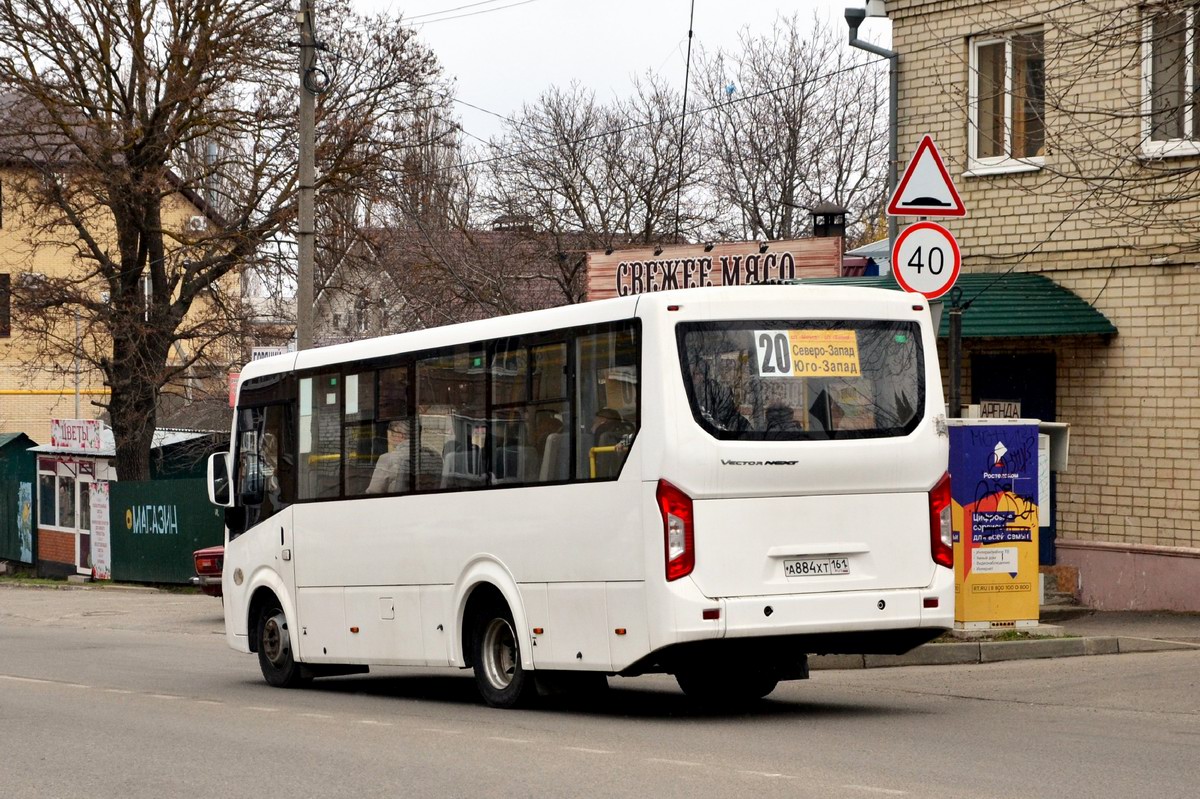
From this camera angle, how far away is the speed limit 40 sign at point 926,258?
514 inches

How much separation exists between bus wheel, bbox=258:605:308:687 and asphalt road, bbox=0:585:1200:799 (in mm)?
353

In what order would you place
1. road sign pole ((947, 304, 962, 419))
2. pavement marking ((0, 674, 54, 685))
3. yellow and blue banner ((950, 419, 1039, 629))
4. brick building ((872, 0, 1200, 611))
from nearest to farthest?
road sign pole ((947, 304, 962, 419)), yellow and blue banner ((950, 419, 1039, 629)), pavement marking ((0, 674, 54, 685)), brick building ((872, 0, 1200, 611))

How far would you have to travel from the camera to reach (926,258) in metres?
13.1

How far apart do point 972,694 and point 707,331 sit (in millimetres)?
3762

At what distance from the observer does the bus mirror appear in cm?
1549

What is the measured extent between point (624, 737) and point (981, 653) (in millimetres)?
5189

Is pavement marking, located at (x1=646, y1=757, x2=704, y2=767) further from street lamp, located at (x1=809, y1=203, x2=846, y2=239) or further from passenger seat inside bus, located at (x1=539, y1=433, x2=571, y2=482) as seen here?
street lamp, located at (x1=809, y1=203, x2=846, y2=239)

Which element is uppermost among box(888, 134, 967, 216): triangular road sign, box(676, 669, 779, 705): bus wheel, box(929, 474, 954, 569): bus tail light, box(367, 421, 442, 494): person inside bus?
box(888, 134, 967, 216): triangular road sign

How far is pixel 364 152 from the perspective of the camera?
34.0m

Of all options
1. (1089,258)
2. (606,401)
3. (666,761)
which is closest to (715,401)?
(606,401)

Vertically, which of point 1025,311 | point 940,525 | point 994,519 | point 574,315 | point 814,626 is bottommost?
point 814,626

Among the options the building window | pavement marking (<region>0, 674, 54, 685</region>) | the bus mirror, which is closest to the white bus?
the bus mirror

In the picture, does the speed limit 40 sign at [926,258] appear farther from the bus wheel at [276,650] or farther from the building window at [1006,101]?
the building window at [1006,101]

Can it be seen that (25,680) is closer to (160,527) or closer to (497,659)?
(497,659)
